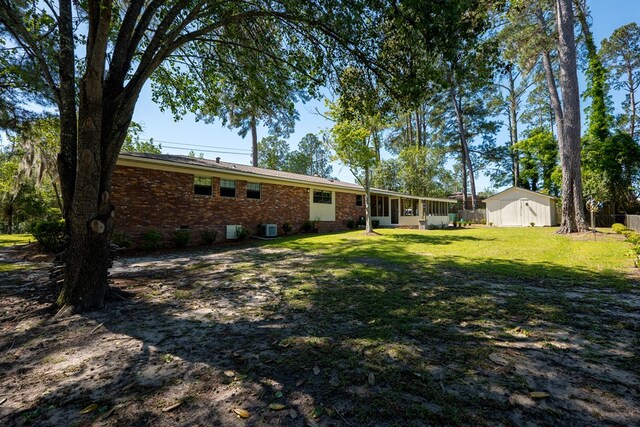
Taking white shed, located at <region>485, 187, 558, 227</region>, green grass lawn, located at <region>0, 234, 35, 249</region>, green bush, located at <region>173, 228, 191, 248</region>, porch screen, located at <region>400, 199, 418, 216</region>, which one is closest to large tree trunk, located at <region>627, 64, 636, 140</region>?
white shed, located at <region>485, 187, 558, 227</region>

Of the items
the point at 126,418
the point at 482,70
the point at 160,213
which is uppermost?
the point at 482,70

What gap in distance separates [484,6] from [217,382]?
6073 millimetres

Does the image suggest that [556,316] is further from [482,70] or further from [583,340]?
[482,70]

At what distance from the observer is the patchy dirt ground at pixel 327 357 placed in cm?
192

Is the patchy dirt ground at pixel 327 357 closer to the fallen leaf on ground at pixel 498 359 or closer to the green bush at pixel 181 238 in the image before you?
the fallen leaf on ground at pixel 498 359

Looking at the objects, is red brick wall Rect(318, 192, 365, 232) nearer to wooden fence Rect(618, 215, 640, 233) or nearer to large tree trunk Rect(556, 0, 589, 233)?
large tree trunk Rect(556, 0, 589, 233)

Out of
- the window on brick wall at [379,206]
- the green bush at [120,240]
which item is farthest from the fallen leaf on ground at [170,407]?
the window on brick wall at [379,206]

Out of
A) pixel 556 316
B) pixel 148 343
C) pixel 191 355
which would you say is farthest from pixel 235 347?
pixel 556 316

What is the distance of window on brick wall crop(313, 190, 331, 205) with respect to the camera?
18266 millimetres

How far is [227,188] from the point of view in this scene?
13719 mm

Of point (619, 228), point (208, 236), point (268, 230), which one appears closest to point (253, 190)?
point (268, 230)

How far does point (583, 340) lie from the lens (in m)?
2.95

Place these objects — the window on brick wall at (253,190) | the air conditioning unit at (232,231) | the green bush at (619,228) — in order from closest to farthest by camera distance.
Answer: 1. the green bush at (619,228)
2. the air conditioning unit at (232,231)
3. the window on brick wall at (253,190)

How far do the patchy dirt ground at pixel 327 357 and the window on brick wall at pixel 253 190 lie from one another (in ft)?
32.2
